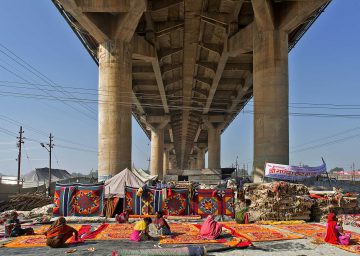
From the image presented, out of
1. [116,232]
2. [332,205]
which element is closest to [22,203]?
[116,232]

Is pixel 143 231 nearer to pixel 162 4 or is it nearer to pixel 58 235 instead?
pixel 58 235

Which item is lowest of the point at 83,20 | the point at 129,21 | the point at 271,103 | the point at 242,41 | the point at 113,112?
the point at 113,112

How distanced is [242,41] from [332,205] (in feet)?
55.3

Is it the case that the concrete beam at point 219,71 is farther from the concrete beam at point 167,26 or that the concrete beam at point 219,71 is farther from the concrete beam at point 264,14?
the concrete beam at point 264,14

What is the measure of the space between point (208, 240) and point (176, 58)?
30015mm

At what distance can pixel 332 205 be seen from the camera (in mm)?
17562

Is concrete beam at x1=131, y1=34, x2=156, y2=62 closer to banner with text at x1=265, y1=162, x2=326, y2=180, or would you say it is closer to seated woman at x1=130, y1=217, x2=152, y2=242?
banner with text at x1=265, y1=162, x2=326, y2=180

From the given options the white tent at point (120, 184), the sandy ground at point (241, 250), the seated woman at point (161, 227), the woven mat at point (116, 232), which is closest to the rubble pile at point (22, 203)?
the white tent at point (120, 184)

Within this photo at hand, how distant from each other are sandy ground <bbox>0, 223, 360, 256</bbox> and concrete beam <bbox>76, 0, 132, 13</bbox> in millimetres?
16599

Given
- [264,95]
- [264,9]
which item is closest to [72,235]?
[264,95]

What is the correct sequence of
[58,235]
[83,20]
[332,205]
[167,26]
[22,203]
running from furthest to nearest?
[167,26]
[22,203]
[83,20]
[332,205]
[58,235]

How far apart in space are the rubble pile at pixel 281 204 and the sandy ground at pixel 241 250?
217 inches

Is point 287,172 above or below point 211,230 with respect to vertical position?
above

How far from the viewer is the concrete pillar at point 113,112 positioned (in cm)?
2473
